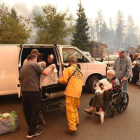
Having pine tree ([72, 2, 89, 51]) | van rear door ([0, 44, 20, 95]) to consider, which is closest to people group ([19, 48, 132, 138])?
van rear door ([0, 44, 20, 95])

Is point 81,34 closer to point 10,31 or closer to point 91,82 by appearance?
point 10,31

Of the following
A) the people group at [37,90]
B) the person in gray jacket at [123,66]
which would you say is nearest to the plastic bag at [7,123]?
the people group at [37,90]

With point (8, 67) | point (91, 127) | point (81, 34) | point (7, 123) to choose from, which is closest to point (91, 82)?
point (91, 127)

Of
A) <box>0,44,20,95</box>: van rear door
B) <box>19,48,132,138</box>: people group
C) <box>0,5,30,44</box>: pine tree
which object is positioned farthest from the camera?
<box>0,5,30,44</box>: pine tree

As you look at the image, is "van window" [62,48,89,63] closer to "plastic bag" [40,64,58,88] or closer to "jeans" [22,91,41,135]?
"plastic bag" [40,64,58,88]

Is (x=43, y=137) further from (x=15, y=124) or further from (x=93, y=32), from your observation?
(x=93, y=32)

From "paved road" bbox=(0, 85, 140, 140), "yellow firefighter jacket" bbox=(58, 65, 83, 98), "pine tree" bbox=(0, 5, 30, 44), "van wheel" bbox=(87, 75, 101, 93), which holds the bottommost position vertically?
"paved road" bbox=(0, 85, 140, 140)

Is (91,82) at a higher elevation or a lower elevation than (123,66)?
lower

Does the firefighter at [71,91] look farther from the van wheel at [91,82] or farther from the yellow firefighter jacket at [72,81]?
the van wheel at [91,82]

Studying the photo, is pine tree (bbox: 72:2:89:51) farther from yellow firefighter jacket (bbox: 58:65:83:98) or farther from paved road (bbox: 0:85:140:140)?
yellow firefighter jacket (bbox: 58:65:83:98)

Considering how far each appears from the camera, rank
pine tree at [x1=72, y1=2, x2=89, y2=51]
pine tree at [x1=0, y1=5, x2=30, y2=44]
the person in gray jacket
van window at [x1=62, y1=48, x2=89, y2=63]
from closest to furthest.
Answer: the person in gray jacket, van window at [x1=62, y1=48, x2=89, y2=63], pine tree at [x1=0, y1=5, x2=30, y2=44], pine tree at [x1=72, y1=2, x2=89, y2=51]

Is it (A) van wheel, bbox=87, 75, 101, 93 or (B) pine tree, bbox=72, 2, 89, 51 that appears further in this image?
(B) pine tree, bbox=72, 2, 89, 51

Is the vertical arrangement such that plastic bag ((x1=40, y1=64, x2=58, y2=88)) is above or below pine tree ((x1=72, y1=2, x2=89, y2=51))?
below

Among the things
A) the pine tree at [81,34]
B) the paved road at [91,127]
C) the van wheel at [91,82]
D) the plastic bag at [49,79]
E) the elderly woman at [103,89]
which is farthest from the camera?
the pine tree at [81,34]
